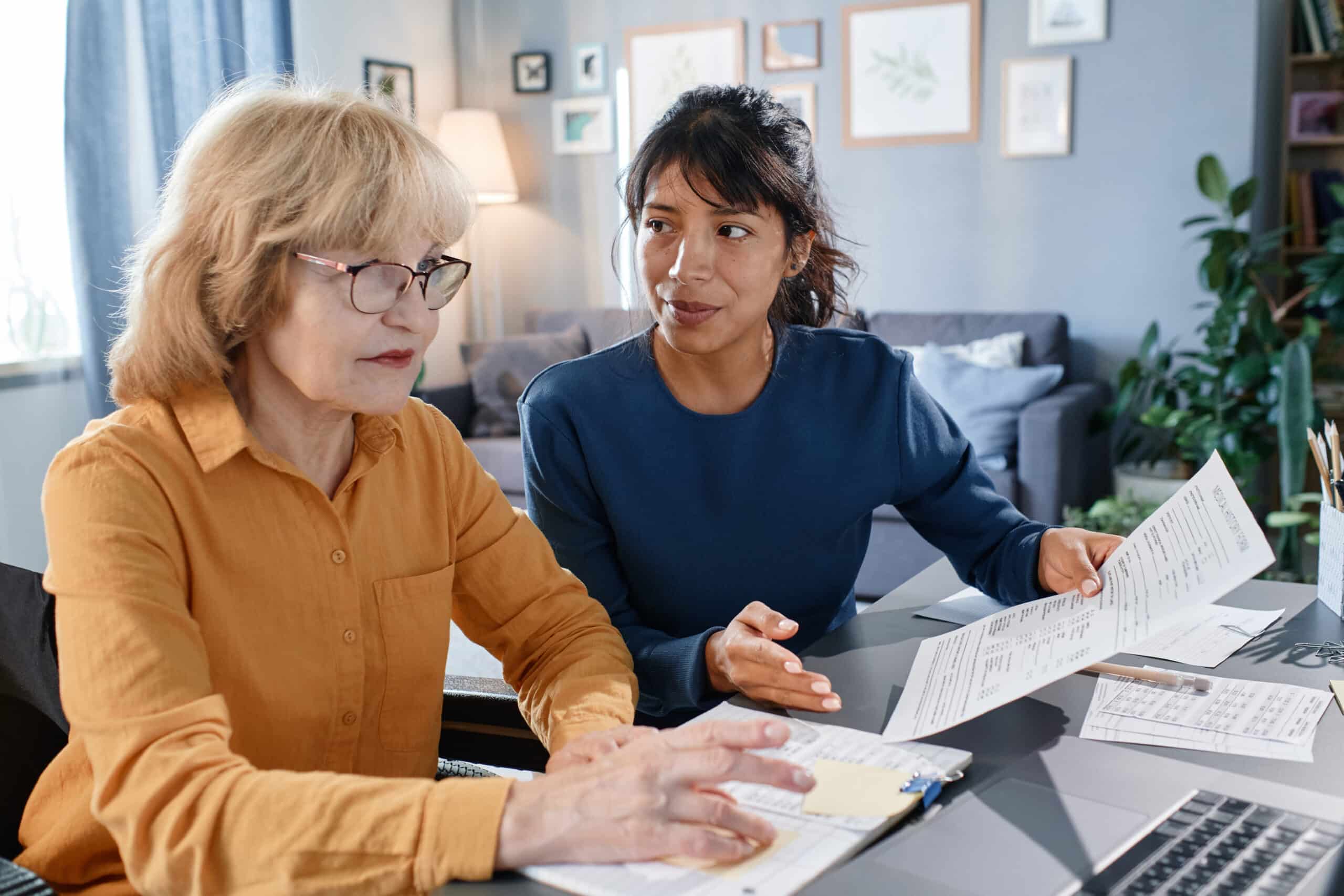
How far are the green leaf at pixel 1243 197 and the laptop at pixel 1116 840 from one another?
3.32 m

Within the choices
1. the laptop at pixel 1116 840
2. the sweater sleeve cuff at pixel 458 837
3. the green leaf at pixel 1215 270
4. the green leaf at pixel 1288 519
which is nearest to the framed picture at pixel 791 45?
the green leaf at pixel 1215 270

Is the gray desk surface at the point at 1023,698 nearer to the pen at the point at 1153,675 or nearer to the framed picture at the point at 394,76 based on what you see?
the pen at the point at 1153,675

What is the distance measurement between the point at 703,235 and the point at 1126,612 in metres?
0.63

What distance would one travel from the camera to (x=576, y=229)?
204 inches

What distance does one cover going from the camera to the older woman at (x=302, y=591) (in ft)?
2.57

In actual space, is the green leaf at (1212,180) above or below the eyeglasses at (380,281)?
above

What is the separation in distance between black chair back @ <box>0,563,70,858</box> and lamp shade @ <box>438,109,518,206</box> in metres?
4.09

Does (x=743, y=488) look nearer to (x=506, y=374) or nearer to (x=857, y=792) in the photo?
(x=857, y=792)

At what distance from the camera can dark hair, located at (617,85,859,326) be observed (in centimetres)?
137

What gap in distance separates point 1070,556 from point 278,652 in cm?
82

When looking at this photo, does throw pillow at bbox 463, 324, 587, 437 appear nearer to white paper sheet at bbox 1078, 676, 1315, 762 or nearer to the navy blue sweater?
the navy blue sweater

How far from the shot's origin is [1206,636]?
3.98 ft

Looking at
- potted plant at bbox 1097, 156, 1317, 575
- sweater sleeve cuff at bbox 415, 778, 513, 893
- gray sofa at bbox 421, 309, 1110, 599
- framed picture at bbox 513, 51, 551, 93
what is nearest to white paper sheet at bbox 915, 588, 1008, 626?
sweater sleeve cuff at bbox 415, 778, 513, 893

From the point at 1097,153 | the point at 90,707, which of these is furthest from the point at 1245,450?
the point at 90,707
